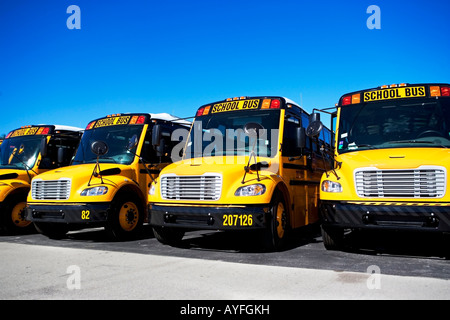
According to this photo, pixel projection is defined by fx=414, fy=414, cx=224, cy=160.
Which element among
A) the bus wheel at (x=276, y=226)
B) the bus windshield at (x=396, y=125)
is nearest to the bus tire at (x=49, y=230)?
the bus wheel at (x=276, y=226)

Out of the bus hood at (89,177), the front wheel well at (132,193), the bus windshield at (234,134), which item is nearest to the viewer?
the bus windshield at (234,134)

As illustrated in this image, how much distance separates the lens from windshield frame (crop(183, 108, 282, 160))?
6.96 metres

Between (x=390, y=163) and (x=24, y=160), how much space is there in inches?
325

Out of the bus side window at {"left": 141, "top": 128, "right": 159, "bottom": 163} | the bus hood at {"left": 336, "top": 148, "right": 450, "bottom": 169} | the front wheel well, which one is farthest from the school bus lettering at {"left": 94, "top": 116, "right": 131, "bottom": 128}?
the bus hood at {"left": 336, "top": 148, "right": 450, "bottom": 169}

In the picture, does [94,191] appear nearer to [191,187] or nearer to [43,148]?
[191,187]

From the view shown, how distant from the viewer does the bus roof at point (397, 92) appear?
671 cm

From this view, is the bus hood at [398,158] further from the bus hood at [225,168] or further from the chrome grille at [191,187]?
the chrome grille at [191,187]

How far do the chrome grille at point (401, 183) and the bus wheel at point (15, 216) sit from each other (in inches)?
290

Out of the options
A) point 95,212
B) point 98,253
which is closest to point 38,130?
point 95,212

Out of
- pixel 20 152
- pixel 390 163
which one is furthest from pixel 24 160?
pixel 390 163

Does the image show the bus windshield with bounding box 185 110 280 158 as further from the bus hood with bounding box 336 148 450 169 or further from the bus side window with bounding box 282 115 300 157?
the bus hood with bounding box 336 148 450 169

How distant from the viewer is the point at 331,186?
620 cm

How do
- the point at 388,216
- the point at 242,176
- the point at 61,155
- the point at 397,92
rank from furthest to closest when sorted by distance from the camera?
the point at 61,155 → the point at 397,92 → the point at 242,176 → the point at 388,216
